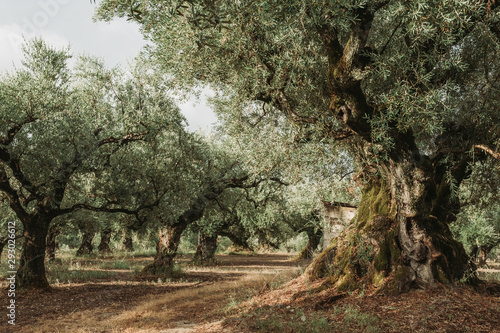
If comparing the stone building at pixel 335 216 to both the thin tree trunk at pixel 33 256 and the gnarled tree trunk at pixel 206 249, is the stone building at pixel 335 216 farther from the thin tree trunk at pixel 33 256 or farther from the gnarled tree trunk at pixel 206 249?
the gnarled tree trunk at pixel 206 249

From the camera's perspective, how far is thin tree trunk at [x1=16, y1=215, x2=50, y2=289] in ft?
46.8

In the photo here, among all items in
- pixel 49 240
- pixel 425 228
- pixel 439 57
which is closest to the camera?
pixel 439 57

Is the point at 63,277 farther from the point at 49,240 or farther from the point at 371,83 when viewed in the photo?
the point at 371,83

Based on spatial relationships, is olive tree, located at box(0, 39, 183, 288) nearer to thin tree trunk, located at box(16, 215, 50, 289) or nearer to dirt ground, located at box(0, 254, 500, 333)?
thin tree trunk, located at box(16, 215, 50, 289)

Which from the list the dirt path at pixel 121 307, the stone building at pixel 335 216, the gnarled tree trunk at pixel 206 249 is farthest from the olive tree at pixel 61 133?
the gnarled tree trunk at pixel 206 249

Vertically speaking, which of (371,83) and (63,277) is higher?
(371,83)

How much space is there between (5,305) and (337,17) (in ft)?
47.5

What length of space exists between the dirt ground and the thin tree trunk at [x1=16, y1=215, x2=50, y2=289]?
0.79 meters

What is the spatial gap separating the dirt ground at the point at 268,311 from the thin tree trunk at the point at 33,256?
787mm

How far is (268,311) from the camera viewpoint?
29.1ft

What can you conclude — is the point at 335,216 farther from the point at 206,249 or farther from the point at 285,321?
the point at 206,249

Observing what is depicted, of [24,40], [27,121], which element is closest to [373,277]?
[27,121]

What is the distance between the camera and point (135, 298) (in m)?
14.0

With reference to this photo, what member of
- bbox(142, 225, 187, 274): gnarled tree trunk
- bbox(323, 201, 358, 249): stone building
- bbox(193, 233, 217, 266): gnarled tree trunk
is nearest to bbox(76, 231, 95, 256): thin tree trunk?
bbox(193, 233, 217, 266): gnarled tree trunk
